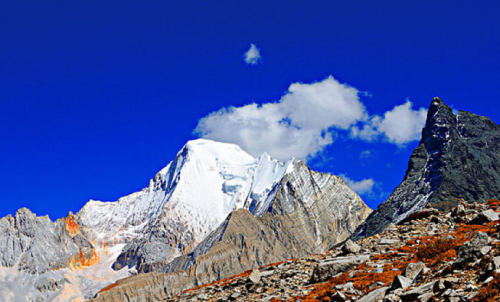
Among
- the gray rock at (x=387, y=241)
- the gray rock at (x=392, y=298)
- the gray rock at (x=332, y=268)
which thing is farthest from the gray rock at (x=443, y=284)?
the gray rock at (x=387, y=241)

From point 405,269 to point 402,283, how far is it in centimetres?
209

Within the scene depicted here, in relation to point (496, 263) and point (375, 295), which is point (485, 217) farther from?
point (496, 263)

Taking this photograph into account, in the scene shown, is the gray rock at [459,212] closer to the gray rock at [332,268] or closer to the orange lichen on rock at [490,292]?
the gray rock at [332,268]

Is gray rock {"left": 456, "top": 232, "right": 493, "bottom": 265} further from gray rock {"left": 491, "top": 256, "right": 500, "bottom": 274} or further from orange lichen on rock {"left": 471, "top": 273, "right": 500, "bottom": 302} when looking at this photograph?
orange lichen on rock {"left": 471, "top": 273, "right": 500, "bottom": 302}

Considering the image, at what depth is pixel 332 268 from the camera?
121 feet

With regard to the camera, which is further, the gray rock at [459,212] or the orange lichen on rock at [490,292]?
the gray rock at [459,212]

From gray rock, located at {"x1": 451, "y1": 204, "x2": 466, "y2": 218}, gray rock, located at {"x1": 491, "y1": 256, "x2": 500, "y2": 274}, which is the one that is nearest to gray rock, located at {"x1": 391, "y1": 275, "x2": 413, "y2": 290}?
gray rock, located at {"x1": 491, "y1": 256, "x2": 500, "y2": 274}

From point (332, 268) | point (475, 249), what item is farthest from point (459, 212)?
point (475, 249)

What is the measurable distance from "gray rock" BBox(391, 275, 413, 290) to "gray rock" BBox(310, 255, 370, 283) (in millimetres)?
8948

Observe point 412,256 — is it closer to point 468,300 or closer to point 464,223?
point 464,223

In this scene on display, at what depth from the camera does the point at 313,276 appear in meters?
36.9

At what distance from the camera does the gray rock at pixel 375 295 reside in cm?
2777

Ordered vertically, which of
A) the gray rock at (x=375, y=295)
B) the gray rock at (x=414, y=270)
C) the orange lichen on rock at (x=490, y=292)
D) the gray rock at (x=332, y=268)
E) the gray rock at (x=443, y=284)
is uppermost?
the gray rock at (x=332, y=268)

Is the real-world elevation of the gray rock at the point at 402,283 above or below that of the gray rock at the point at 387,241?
below
